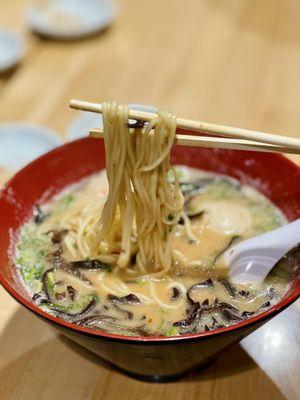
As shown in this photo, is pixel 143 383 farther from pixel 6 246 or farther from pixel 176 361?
pixel 6 246

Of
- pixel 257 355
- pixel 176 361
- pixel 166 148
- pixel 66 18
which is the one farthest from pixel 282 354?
pixel 66 18

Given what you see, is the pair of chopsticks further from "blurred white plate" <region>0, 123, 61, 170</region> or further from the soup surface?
"blurred white plate" <region>0, 123, 61, 170</region>

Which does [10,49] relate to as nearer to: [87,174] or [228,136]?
[87,174]

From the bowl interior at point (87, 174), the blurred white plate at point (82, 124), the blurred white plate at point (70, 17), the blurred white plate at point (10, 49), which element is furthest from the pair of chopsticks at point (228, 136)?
the blurred white plate at point (70, 17)

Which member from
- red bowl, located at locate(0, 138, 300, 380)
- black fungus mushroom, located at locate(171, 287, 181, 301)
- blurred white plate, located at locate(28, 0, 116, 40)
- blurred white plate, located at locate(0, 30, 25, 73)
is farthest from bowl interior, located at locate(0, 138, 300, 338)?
blurred white plate, located at locate(28, 0, 116, 40)

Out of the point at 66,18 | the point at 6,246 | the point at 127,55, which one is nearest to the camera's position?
the point at 6,246

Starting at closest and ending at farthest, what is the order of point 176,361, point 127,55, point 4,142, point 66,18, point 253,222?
point 176,361 → point 253,222 → point 4,142 → point 127,55 → point 66,18

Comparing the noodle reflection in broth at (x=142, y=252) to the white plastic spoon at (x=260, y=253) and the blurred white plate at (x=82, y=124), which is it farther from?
the blurred white plate at (x=82, y=124)
